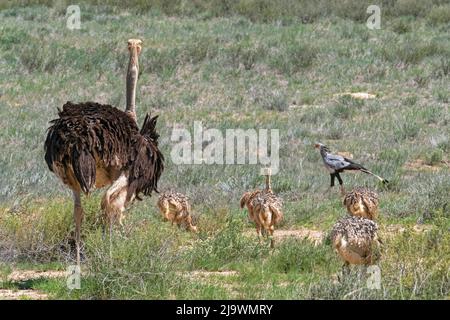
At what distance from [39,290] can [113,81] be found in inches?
531

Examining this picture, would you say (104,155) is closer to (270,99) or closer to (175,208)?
(175,208)

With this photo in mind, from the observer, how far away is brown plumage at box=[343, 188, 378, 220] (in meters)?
10.2

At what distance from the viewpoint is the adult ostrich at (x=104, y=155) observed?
806cm

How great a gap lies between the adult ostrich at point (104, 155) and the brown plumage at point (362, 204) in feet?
7.97

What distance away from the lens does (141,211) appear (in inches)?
431

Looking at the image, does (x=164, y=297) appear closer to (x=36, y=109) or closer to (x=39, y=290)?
(x=39, y=290)

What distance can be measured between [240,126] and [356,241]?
9257 mm

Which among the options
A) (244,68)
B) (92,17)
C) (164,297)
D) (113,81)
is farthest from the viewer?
(92,17)

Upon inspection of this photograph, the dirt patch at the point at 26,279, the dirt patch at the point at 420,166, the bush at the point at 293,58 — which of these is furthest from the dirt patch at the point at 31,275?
the bush at the point at 293,58

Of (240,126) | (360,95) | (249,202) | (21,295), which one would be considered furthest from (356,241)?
(360,95)

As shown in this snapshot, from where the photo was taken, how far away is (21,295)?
798cm

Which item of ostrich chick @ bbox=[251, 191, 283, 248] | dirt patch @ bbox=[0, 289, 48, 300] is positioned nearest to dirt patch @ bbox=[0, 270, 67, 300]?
dirt patch @ bbox=[0, 289, 48, 300]

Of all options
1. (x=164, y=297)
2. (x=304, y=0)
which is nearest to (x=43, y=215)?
(x=164, y=297)

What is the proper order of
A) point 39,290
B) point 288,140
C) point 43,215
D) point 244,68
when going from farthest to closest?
1. point 244,68
2. point 288,140
3. point 43,215
4. point 39,290
